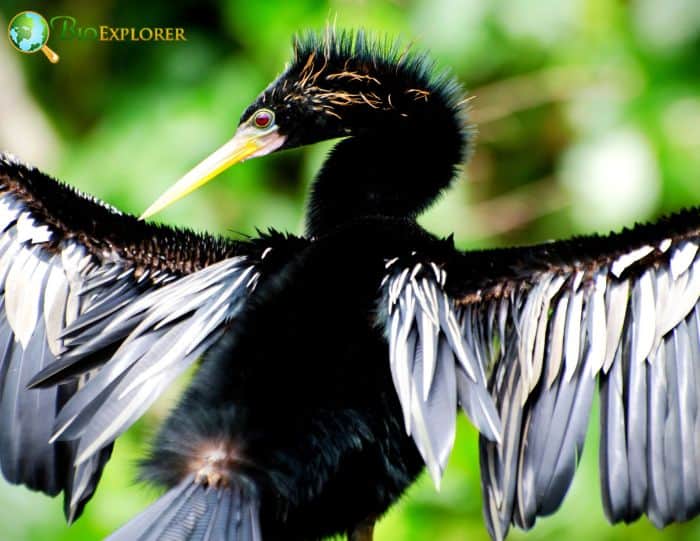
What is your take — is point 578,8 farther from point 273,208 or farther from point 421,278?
point 421,278

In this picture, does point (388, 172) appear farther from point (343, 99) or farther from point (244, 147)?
point (244, 147)

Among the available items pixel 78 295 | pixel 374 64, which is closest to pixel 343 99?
pixel 374 64

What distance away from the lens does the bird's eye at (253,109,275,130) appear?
1946mm

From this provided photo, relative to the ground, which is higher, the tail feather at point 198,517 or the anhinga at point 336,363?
the anhinga at point 336,363

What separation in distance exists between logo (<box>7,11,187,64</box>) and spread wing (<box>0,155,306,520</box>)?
1.71 meters

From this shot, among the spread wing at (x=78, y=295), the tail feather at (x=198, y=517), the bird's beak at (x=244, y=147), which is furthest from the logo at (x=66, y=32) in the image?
the tail feather at (x=198, y=517)

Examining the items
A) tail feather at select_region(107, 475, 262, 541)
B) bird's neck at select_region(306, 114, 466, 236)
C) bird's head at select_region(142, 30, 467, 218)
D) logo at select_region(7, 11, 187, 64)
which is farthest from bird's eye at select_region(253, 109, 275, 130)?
logo at select_region(7, 11, 187, 64)

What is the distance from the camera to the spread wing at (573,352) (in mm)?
1469

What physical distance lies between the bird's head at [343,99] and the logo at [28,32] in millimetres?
1694

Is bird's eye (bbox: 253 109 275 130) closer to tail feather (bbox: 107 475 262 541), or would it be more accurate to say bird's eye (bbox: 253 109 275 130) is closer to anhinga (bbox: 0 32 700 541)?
anhinga (bbox: 0 32 700 541)

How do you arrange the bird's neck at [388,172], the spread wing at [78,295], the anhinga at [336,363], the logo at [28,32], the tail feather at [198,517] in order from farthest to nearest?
1. the logo at [28,32]
2. the bird's neck at [388,172]
3. the spread wing at [78,295]
4. the anhinga at [336,363]
5. the tail feather at [198,517]

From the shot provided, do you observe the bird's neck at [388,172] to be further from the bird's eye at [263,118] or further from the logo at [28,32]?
the logo at [28,32]

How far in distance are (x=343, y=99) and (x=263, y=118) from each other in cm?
16

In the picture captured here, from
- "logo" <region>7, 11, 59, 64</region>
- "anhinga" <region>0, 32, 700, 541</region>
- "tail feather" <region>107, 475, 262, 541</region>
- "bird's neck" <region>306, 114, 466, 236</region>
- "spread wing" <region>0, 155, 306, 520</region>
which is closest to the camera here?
"tail feather" <region>107, 475, 262, 541</region>
